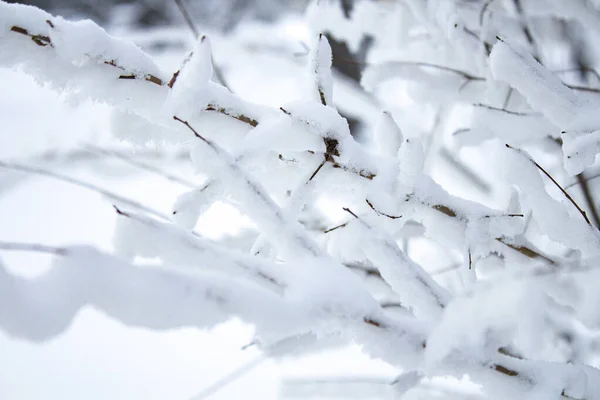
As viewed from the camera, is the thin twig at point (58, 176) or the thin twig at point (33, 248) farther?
the thin twig at point (58, 176)

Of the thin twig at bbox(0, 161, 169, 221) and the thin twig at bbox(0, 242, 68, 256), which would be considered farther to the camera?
the thin twig at bbox(0, 161, 169, 221)

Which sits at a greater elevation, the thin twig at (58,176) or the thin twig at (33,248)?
the thin twig at (33,248)

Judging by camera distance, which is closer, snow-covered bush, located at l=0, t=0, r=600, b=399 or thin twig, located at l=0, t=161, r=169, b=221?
snow-covered bush, located at l=0, t=0, r=600, b=399

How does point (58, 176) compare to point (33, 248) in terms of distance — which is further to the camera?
point (58, 176)

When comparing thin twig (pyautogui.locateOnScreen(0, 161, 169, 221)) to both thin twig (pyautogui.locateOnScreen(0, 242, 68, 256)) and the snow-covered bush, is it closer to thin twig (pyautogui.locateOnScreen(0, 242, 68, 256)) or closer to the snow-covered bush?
the snow-covered bush

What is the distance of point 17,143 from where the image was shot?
2014mm

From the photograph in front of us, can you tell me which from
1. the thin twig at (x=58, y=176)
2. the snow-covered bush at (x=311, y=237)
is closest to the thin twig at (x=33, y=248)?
the snow-covered bush at (x=311, y=237)

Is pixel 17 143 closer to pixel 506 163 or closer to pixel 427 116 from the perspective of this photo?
pixel 427 116

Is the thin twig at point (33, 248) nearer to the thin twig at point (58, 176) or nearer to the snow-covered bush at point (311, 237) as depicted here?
the snow-covered bush at point (311, 237)

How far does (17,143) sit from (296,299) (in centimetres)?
218

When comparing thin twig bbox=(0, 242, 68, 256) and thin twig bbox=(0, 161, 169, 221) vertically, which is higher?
thin twig bbox=(0, 242, 68, 256)

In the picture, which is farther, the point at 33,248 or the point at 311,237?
the point at 311,237

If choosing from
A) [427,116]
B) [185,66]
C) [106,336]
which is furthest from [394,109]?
[106,336]

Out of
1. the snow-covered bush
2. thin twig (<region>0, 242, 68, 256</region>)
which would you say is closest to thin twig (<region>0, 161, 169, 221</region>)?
the snow-covered bush
